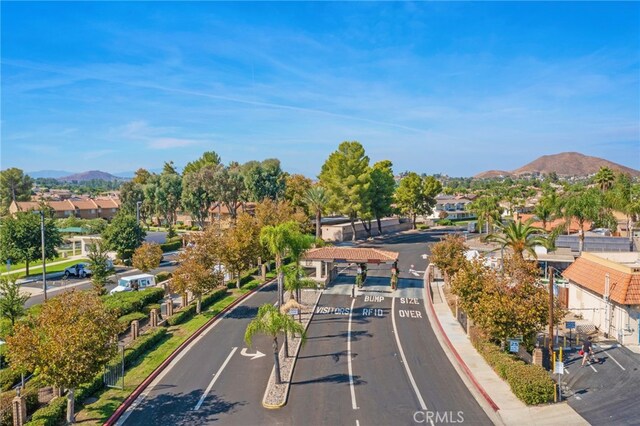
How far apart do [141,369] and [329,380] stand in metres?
10.7

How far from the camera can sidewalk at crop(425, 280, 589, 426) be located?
21.7 m

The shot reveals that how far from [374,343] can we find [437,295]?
52.8 ft

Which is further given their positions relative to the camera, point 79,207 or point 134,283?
point 79,207

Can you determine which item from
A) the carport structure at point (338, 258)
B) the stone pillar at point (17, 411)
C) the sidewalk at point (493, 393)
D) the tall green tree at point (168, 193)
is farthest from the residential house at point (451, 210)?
the stone pillar at point (17, 411)

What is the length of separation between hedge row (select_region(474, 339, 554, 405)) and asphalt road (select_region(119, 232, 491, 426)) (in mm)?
2234

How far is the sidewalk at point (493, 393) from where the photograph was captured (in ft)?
71.2

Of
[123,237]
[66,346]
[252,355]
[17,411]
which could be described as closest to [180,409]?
[66,346]

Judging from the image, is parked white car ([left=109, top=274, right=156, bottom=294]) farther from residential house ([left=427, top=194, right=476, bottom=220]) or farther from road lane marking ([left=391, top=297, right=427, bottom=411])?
residential house ([left=427, top=194, right=476, bottom=220])

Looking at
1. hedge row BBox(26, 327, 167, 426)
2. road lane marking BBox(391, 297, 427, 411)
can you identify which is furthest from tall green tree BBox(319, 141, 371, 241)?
hedge row BBox(26, 327, 167, 426)

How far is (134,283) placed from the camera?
49.2 meters

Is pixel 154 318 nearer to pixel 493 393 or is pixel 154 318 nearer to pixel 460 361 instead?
pixel 460 361

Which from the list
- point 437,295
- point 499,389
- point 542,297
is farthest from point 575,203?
point 499,389

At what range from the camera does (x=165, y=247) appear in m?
75.0

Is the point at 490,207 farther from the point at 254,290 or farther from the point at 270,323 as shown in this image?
the point at 270,323
